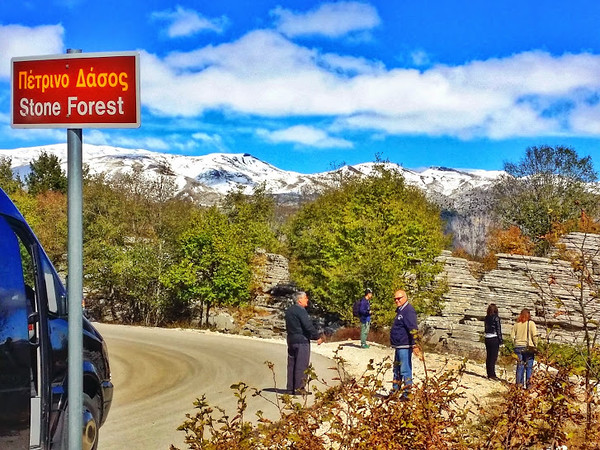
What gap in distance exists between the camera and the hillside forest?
87.0 ft

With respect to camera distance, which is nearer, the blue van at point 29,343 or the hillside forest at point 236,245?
the blue van at point 29,343

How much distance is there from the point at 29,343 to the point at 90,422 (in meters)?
1.39

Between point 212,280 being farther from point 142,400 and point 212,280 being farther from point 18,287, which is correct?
point 18,287

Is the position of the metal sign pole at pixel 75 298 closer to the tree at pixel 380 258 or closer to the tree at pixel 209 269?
the tree at pixel 380 258

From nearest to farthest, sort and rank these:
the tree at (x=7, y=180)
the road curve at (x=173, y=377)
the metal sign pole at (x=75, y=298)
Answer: the metal sign pole at (x=75, y=298) < the road curve at (x=173, y=377) < the tree at (x=7, y=180)

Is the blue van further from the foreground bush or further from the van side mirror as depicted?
the foreground bush

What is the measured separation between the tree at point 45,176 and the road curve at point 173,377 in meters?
39.9

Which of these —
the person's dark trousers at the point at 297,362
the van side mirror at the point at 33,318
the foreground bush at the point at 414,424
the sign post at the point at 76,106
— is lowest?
the person's dark trousers at the point at 297,362

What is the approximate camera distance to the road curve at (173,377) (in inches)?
331

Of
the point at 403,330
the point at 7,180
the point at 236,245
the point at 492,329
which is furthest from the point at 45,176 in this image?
the point at 403,330

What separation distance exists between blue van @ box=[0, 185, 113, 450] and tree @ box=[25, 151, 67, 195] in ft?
182

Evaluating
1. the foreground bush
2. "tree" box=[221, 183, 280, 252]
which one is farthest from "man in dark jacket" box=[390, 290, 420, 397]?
"tree" box=[221, 183, 280, 252]

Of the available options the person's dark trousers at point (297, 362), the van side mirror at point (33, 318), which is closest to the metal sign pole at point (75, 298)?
the van side mirror at point (33, 318)

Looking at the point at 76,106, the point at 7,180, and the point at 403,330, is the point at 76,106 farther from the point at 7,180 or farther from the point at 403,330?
the point at 7,180
